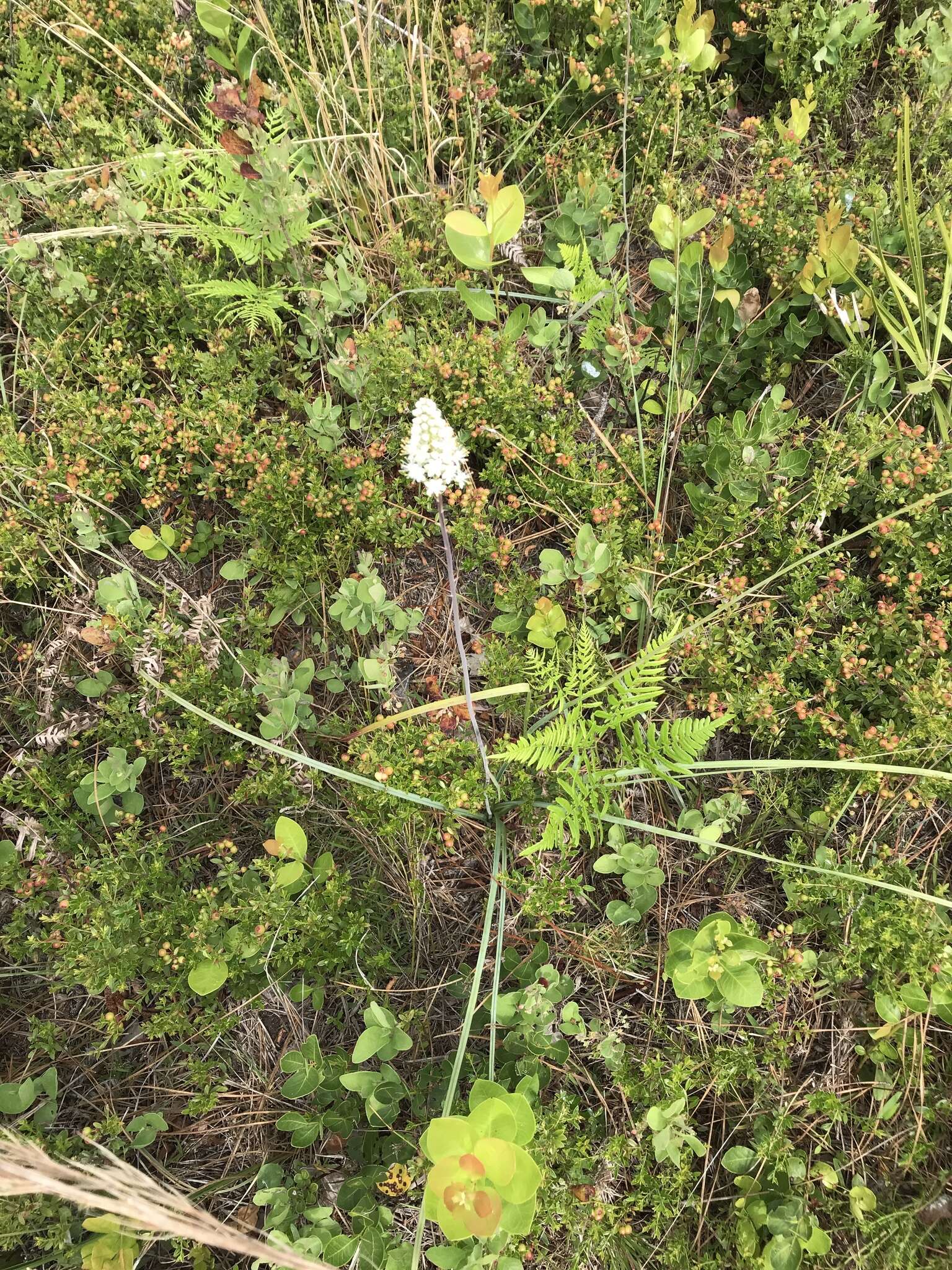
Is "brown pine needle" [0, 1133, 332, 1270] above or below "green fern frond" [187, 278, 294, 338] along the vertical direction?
below

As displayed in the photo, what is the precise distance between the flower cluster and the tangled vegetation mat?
0.03 metres

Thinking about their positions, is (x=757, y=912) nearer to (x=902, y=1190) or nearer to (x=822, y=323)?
(x=902, y=1190)

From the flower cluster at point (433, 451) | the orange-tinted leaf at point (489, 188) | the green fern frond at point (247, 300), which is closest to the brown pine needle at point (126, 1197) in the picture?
the flower cluster at point (433, 451)

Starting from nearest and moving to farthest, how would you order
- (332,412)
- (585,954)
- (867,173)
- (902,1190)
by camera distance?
1. (902,1190)
2. (585,954)
3. (332,412)
4. (867,173)

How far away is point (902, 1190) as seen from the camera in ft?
7.43

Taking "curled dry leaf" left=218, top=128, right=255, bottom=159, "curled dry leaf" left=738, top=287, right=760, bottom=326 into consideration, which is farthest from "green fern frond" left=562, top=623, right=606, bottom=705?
"curled dry leaf" left=218, top=128, right=255, bottom=159

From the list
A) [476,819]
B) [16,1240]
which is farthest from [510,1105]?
[16,1240]

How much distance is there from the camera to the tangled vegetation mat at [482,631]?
2295 millimetres

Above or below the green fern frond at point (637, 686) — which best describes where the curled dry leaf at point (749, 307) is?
above

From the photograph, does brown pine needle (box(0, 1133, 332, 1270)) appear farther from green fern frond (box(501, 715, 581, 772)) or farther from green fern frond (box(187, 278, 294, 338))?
green fern frond (box(187, 278, 294, 338))

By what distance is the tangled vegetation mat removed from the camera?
2.29 metres

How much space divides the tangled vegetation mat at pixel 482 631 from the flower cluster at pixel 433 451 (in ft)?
0.10

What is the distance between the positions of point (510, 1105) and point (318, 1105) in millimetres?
710

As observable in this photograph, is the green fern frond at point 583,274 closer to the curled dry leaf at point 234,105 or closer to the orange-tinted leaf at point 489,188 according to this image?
the orange-tinted leaf at point 489,188
